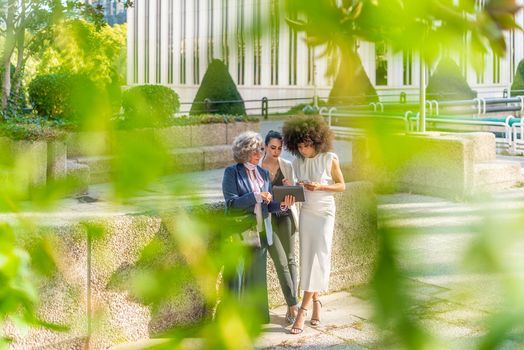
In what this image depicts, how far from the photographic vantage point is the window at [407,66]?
59 centimetres

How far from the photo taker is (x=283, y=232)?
506 cm

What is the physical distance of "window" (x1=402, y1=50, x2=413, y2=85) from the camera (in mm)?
590

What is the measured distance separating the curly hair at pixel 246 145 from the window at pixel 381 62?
3423mm

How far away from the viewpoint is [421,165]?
2.22ft

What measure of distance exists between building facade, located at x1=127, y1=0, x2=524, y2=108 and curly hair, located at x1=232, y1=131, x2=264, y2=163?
3357 mm

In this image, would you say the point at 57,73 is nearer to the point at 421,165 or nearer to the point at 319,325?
the point at 421,165

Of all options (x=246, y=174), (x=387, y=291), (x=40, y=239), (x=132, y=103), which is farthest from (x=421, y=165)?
(x=246, y=174)

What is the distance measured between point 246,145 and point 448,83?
3445 mm

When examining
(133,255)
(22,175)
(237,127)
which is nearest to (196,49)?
(22,175)

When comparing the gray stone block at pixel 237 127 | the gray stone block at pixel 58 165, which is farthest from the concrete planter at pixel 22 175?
the gray stone block at pixel 237 127

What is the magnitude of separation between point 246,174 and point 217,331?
333 centimetres

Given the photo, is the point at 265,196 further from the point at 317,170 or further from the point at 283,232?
the point at 283,232

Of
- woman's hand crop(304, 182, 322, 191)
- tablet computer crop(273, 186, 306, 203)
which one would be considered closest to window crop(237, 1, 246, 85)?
tablet computer crop(273, 186, 306, 203)

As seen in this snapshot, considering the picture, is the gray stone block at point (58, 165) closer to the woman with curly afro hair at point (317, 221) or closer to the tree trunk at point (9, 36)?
the tree trunk at point (9, 36)
